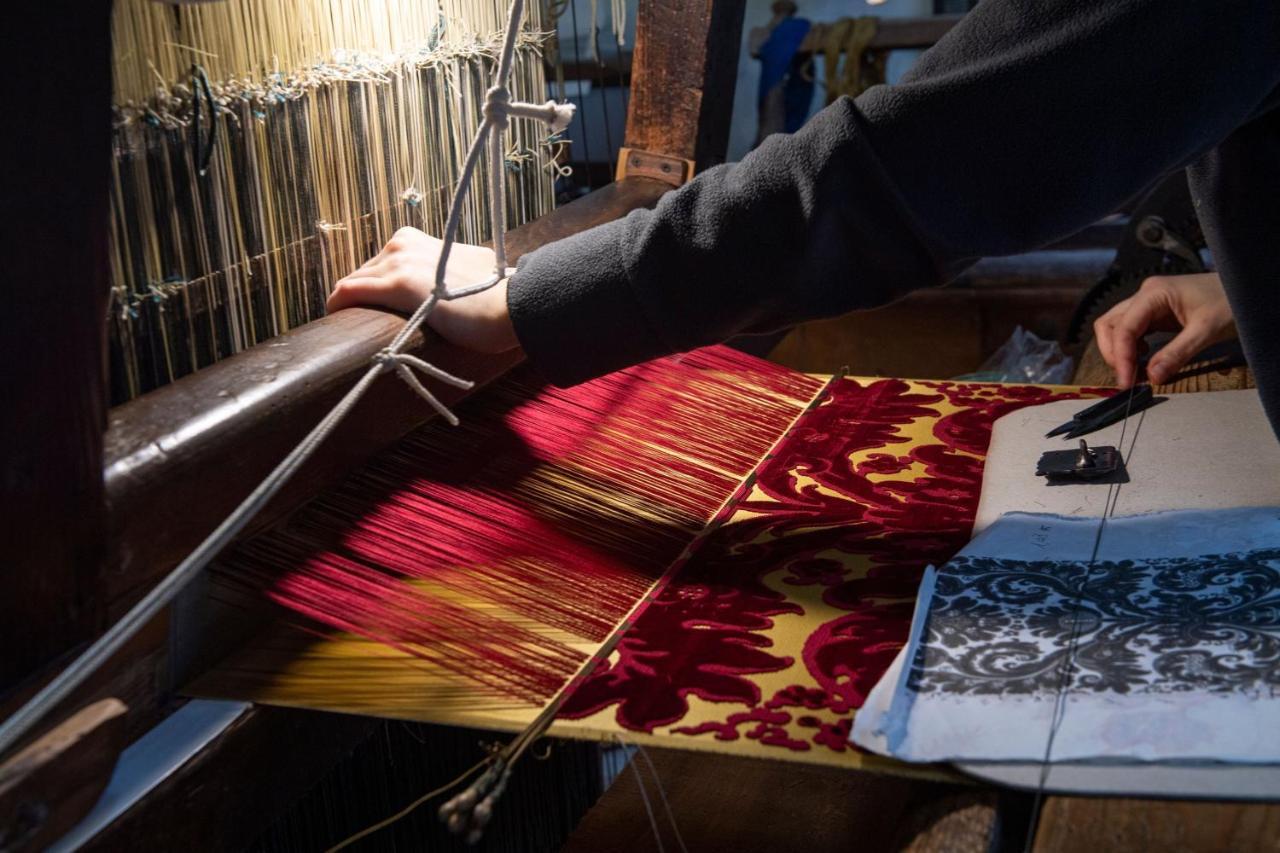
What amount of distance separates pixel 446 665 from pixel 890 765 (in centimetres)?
32

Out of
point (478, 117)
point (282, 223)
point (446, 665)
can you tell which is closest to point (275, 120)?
point (282, 223)

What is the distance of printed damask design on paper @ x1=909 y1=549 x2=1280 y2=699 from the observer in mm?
832

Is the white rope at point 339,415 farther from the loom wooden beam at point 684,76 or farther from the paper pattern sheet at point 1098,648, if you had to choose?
the loom wooden beam at point 684,76

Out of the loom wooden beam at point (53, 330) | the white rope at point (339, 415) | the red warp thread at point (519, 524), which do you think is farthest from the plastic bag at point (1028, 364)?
the loom wooden beam at point (53, 330)

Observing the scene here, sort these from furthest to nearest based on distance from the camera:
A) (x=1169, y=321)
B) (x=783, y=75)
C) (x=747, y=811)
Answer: (x=783, y=75) → (x=1169, y=321) → (x=747, y=811)

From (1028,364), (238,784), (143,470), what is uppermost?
(143,470)

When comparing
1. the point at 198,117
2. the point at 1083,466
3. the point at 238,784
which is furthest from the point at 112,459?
the point at 1083,466

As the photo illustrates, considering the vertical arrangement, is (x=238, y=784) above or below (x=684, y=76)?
below

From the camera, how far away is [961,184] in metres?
1.02

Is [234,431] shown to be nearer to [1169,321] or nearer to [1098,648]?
[1098,648]

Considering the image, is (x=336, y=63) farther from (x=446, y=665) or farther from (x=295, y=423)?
(x=446, y=665)

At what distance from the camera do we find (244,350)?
108 centimetres

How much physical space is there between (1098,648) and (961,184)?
0.37 m

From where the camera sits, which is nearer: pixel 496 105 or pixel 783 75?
pixel 496 105
